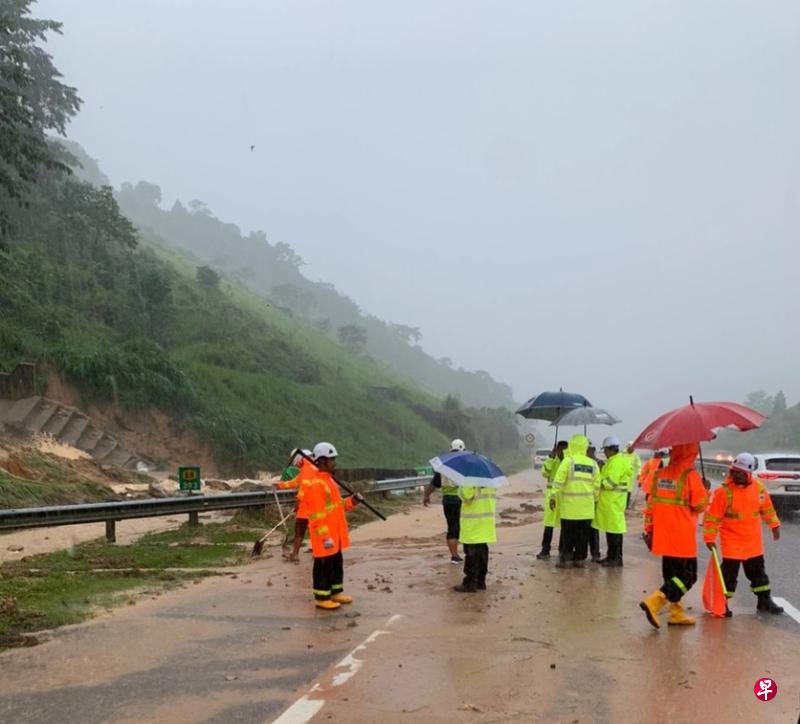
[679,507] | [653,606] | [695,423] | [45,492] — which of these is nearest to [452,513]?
[679,507]

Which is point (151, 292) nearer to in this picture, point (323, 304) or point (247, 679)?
point (247, 679)

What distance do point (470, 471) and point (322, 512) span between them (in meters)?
1.85

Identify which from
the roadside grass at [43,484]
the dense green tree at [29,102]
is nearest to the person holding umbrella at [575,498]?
the roadside grass at [43,484]

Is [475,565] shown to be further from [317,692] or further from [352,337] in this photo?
[352,337]

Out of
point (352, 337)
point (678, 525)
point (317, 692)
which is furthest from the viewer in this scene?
point (352, 337)


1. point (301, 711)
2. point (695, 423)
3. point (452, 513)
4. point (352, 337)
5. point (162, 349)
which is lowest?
point (301, 711)

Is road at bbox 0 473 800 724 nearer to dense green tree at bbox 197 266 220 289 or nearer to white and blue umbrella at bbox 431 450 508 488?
white and blue umbrella at bbox 431 450 508 488

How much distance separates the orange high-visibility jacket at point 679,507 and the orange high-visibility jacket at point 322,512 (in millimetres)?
3194

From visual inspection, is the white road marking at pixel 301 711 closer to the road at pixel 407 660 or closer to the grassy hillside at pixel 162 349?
the road at pixel 407 660

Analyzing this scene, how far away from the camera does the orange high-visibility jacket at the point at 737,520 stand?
839 cm

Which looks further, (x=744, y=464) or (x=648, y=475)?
(x=648, y=475)

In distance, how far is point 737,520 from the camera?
8.41 m

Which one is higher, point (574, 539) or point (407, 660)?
point (574, 539)

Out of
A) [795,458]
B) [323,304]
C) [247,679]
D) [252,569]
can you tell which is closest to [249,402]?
[795,458]
